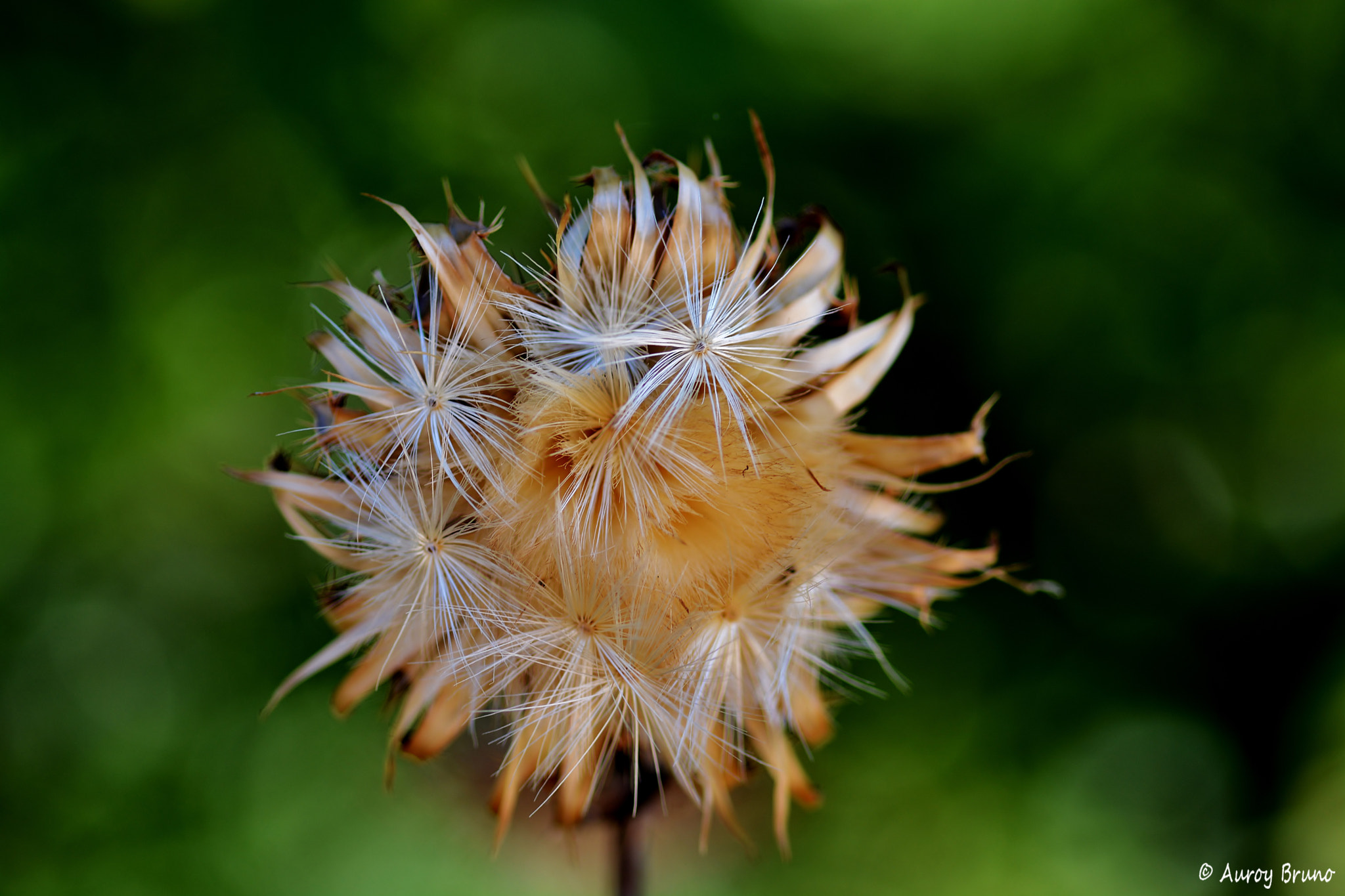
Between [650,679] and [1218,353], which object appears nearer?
[650,679]

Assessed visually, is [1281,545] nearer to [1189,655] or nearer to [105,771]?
[1189,655]

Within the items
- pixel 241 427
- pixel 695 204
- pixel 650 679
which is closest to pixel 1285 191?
pixel 695 204

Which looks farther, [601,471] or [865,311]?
[865,311]

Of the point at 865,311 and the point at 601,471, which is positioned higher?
the point at 865,311

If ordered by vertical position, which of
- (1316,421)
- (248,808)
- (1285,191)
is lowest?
Answer: (248,808)

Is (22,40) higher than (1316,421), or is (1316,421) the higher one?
(22,40)

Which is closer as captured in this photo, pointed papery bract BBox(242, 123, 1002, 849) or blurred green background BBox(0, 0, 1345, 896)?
pointed papery bract BBox(242, 123, 1002, 849)
